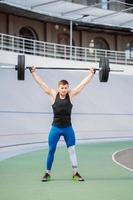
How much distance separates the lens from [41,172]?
10703mm

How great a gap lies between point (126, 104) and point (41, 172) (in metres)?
18.4

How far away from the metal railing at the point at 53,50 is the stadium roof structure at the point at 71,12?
1762 mm

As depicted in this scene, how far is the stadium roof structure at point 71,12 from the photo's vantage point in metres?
30.3

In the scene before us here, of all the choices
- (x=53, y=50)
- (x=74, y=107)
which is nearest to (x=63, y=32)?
(x=53, y=50)

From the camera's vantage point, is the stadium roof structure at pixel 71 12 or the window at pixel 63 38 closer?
the stadium roof structure at pixel 71 12

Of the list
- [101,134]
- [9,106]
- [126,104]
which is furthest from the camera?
[126,104]

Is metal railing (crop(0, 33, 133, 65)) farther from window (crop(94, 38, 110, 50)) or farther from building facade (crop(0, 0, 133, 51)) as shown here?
window (crop(94, 38, 110, 50))

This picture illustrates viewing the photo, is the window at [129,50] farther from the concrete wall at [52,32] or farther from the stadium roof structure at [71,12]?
the stadium roof structure at [71,12]

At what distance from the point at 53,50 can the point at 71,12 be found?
3070mm

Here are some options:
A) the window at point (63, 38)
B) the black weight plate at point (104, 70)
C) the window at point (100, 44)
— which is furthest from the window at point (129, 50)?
the black weight plate at point (104, 70)

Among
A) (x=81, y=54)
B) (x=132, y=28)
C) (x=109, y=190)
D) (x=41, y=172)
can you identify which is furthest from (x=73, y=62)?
(x=109, y=190)

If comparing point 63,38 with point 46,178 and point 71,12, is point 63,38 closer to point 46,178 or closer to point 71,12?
point 71,12

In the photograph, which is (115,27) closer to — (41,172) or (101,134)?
(101,134)

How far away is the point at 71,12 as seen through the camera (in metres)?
33.4
